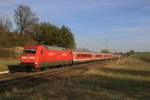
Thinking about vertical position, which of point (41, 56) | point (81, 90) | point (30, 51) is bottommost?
point (81, 90)

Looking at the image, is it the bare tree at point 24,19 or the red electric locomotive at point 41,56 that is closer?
the red electric locomotive at point 41,56

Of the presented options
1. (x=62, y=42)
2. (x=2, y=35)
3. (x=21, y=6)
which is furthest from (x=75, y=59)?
(x=21, y=6)

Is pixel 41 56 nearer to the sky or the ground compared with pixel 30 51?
nearer to the ground

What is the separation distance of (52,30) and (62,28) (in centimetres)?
468

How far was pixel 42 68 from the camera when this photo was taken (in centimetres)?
3622

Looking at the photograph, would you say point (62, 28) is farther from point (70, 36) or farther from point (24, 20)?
point (24, 20)

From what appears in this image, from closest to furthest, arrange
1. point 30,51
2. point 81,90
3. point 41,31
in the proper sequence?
point 81,90 → point 30,51 → point 41,31

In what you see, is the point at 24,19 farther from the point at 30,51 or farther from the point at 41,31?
the point at 30,51

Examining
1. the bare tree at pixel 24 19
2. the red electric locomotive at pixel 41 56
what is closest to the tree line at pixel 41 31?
the bare tree at pixel 24 19

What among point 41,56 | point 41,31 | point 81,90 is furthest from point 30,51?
point 41,31

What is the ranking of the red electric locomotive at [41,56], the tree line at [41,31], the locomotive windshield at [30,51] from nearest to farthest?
the red electric locomotive at [41,56] → the locomotive windshield at [30,51] → the tree line at [41,31]

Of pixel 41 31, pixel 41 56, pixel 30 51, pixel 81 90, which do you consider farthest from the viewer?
pixel 41 31

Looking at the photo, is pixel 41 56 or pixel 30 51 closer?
pixel 30 51

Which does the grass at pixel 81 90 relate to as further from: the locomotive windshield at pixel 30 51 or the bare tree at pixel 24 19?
the bare tree at pixel 24 19
